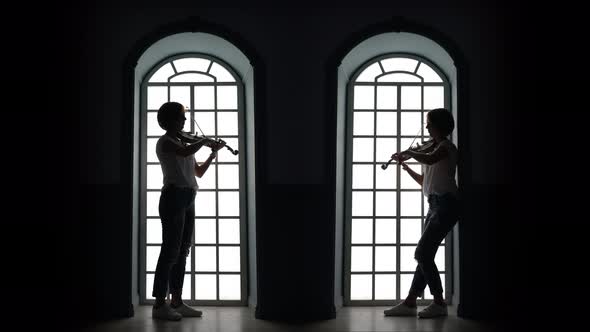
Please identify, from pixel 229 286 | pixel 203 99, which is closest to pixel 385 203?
pixel 229 286

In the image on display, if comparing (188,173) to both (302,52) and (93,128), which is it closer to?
(93,128)

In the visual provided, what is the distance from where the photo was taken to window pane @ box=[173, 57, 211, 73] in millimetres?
5168

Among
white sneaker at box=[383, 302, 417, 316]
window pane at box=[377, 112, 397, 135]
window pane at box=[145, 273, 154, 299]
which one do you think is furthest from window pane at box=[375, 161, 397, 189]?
window pane at box=[145, 273, 154, 299]

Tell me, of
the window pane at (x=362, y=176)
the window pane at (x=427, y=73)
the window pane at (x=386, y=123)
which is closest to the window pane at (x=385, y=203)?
the window pane at (x=362, y=176)

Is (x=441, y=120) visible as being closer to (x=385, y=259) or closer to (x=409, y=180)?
(x=409, y=180)

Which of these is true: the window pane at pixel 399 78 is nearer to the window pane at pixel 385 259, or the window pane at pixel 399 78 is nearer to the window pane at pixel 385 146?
the window pane at pixel 385 146

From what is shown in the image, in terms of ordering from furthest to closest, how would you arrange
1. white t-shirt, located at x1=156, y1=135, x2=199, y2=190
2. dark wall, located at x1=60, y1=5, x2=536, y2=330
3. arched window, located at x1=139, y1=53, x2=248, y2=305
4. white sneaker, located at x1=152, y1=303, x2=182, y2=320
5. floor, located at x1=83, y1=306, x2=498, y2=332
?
1. arched window, located at x1=139, y1=53, x2=248, y2=305
2. dark wall, located at x1=60, y1=5, x2=536, y2=330
3. white sneaker, located at x1=152, y1=303, x2=182, y2=320
4. white t-shirt, located at x1=156, y1=135, x2=199, y2=190
5. floor, located at x1=83, y1=306, x2=498, y2=332

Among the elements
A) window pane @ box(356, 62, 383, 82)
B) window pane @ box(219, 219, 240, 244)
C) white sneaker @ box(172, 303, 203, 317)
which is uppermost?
window pane @ box(356, 62, 383, 82)

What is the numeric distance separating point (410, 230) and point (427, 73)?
51.5 inches

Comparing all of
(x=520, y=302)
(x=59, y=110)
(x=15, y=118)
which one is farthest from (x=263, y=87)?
(x=520, y=302)

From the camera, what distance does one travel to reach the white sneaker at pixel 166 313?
4.55 meters

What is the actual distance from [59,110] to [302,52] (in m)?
1.87

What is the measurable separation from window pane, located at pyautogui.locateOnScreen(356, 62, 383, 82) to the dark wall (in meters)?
0.56

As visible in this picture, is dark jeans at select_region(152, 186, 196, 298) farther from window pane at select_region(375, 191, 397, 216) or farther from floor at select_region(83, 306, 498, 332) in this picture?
window pane at select_region(375, 191, 397, 216)
